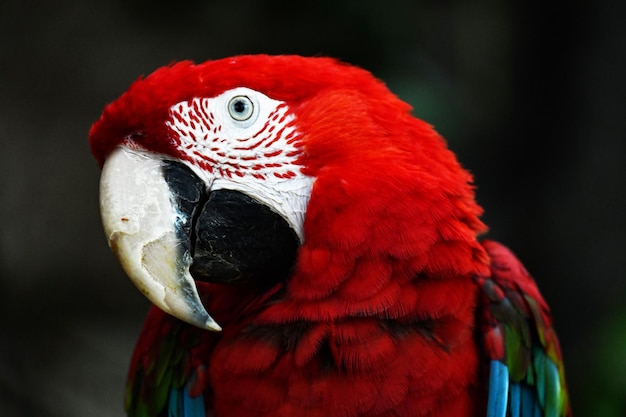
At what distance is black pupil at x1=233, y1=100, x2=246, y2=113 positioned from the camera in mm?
1140

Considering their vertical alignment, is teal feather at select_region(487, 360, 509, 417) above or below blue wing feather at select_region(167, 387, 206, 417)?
above

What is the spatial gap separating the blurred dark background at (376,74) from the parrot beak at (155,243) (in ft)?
4.08

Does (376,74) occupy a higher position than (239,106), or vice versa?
(376,74)

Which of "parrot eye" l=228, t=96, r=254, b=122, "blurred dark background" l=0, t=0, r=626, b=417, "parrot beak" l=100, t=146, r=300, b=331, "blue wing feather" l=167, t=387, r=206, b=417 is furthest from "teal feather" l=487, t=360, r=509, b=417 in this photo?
"blurred dark background" l=0, t=0, r=626, b=417

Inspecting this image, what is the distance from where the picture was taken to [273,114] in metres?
1.15

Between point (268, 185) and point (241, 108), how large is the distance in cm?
14

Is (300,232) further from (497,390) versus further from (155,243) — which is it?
(497,390)

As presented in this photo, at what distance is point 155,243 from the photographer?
1.05 m

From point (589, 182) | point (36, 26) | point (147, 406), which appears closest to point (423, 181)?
point (147, 406)

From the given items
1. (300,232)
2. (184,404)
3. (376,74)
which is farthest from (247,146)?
(376,74)

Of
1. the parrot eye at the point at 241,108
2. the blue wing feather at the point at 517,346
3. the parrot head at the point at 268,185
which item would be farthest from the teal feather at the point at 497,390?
the parrot eye at the point at 241,108

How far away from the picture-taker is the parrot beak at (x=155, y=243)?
3.46ft

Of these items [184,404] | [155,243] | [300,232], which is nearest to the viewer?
[155,243]

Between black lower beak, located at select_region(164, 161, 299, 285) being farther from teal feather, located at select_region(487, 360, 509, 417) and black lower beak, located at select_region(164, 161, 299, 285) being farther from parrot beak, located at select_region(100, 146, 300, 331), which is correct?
teal feather, located at select_region(487, 360, 509, 417)
